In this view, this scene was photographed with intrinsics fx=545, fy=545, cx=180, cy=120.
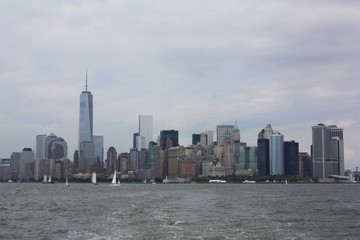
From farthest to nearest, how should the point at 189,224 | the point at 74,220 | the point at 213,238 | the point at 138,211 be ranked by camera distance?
1. the point at 138,211
2. the point at 74,220
3. the point at 189,224
4. the point at 213,238

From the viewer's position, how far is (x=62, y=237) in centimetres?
5453

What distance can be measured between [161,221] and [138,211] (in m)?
16.9

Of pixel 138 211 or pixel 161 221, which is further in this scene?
pixel 138 211

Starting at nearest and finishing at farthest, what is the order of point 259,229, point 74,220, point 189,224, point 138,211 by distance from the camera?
point 259,229
point 189,224
point 74,220
point 138,211

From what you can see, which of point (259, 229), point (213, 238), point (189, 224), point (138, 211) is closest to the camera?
point (213, 238)

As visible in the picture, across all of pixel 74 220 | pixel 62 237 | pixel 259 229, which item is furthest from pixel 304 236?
pixel 74 220

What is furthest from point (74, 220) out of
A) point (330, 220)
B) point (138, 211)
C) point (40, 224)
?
point (330, 220)

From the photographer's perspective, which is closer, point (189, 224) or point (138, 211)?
point (189, 224)

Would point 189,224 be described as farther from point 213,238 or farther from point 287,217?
point 287,217

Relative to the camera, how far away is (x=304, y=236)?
55.5 m

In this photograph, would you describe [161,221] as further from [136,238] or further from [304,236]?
[304,236]

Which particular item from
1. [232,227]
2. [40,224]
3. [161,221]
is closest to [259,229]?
[232,227]

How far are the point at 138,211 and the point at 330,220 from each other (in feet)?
96.0

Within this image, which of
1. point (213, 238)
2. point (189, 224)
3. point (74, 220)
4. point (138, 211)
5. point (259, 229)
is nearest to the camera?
point (213, 238)
